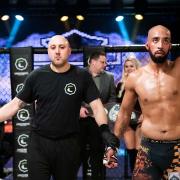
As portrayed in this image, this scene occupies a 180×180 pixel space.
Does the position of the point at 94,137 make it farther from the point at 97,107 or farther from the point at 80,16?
the point at 80,16

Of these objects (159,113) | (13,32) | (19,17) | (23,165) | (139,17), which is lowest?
(23,165)

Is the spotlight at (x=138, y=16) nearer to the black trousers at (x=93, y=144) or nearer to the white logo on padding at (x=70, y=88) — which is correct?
the black trousers at (x=93, y=144)

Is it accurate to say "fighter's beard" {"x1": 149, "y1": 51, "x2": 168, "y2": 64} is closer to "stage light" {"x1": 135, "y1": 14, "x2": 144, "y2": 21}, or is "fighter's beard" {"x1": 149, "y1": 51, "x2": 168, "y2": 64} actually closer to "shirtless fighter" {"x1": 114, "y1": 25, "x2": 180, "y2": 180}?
"shirtless fighter" {"x1": 114, "y1": 25, "x2": 180, "y2": 180}

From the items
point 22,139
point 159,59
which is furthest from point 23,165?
point 159,59

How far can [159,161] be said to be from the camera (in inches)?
103

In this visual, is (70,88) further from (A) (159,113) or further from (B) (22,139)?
(B) (22,139)

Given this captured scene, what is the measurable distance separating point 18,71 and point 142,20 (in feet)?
16.5

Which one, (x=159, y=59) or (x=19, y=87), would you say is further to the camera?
(x=19, y=87)

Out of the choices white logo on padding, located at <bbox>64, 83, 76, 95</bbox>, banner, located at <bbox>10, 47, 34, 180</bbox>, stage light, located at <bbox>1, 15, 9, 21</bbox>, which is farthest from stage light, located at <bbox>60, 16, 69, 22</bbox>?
white logo on padding, located at <bbox>64, 83, 76, 95</bbox>

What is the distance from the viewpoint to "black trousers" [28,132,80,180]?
2918mm

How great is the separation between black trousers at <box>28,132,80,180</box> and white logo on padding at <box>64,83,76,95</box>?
32 centimetres

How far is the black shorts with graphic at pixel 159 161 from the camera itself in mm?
2600

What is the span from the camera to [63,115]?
2.93 m

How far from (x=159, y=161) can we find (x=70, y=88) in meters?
0.81
